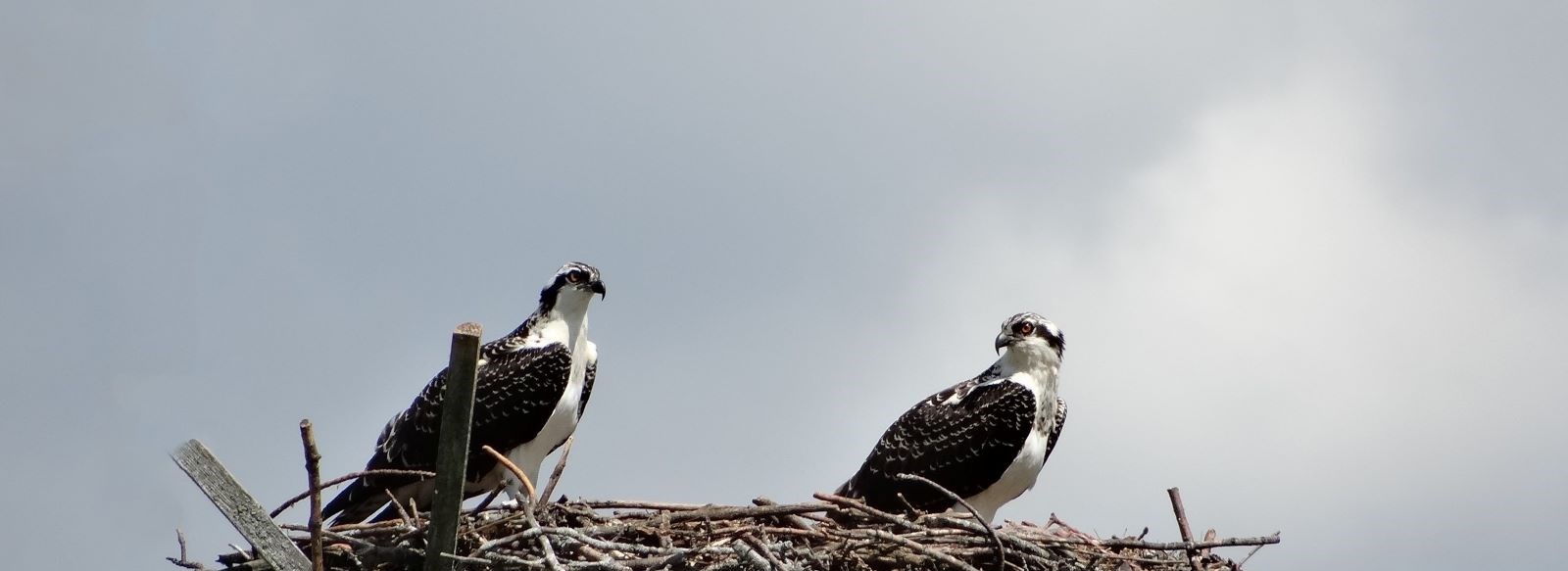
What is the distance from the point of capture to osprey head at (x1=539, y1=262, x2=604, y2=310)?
1008 centimetres

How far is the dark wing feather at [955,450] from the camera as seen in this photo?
9.47 m

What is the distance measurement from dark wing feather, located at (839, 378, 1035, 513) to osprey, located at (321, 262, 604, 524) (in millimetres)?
1884

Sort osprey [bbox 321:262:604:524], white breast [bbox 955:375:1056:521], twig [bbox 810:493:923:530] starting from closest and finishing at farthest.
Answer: twig [bbox 810:493:923:530] < osprey [bbox 321:262:604:524] < white breast [bbox 955:375:1056:521]

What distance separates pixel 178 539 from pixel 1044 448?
5.02m

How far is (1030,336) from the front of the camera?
32.5 ft

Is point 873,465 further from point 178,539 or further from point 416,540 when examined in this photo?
point 178,539

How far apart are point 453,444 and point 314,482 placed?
0.54 meters

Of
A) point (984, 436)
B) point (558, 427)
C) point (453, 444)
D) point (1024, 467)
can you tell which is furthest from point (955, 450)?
point (453, 444)

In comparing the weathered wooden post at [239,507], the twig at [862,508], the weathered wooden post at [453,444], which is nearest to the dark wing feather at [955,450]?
the twig at [862,508]

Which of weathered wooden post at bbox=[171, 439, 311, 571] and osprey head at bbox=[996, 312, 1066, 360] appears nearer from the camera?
weathered wooden post at bbox=[171, 439, 311, 571]

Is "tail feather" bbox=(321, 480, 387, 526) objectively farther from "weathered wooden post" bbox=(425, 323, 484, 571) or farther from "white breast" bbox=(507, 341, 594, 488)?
"weathered wooden post" bbox=(425, 323, 484, 571)

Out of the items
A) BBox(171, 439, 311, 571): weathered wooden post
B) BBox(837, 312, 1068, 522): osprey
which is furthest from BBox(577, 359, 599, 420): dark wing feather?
BBox(171, 439, 311, 571): weathered wooden post

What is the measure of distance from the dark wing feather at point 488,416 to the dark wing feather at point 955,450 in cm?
195

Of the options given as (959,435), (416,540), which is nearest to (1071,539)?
(959,435)
